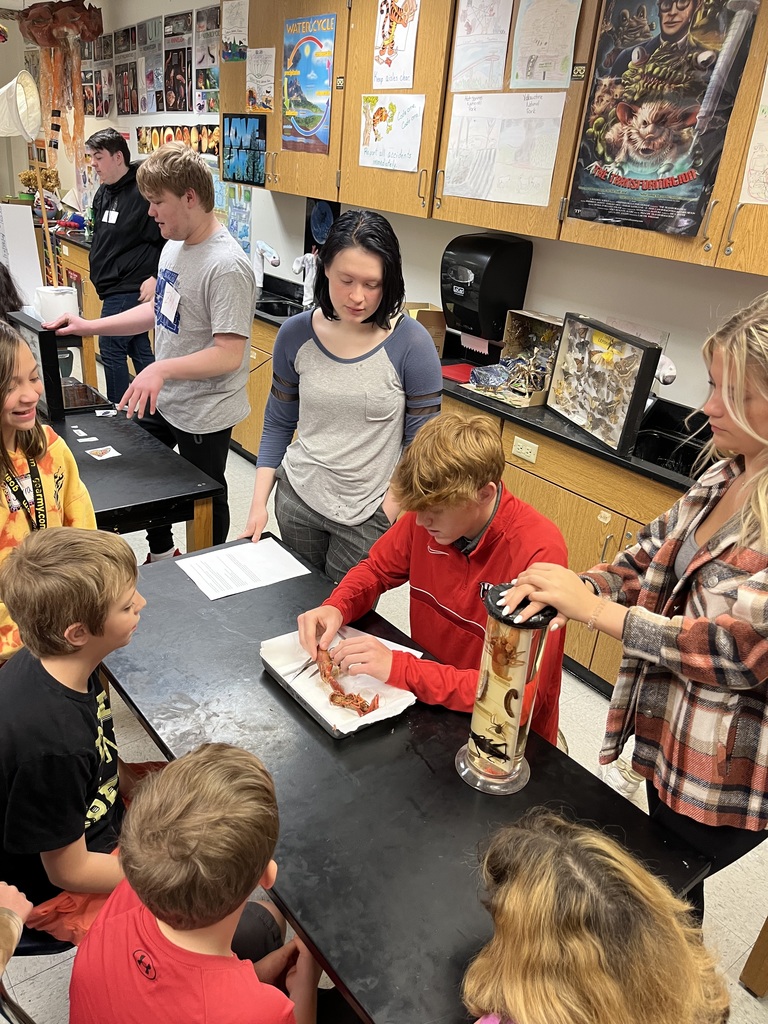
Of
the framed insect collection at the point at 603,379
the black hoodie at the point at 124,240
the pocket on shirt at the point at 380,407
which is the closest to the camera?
the pocket on shirt at the point at 380,407

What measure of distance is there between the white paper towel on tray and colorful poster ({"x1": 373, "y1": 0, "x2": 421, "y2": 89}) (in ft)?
8.07

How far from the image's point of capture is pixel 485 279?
2801 millimetres

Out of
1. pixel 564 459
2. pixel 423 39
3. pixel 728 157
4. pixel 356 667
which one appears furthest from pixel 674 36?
pixel 356 667

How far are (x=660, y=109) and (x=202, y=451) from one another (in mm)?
1784

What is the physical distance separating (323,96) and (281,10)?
A: 1.83 feet

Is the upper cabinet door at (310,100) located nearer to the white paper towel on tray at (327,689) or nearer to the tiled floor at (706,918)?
the tiled floor at (706,918)

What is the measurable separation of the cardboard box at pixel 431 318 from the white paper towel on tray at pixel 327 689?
2.10m

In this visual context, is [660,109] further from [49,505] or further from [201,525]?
[49,505]

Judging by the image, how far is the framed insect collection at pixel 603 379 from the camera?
87.5 inches

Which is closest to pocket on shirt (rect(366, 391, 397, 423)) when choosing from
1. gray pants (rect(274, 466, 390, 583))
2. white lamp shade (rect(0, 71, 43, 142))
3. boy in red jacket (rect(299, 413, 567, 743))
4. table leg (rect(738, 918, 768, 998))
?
gray pants (rect(274, 466, 390, 583))

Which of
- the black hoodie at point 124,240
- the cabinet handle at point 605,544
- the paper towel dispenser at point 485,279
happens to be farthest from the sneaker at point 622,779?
the black hoodie at point 124,240

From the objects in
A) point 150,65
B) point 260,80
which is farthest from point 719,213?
point 150,65

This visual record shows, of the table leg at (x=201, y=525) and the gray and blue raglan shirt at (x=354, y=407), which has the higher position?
the gray and blue raglan shirt at (x=354, y=407)

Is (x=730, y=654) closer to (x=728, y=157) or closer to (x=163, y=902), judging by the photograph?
(x=163, y=902)
